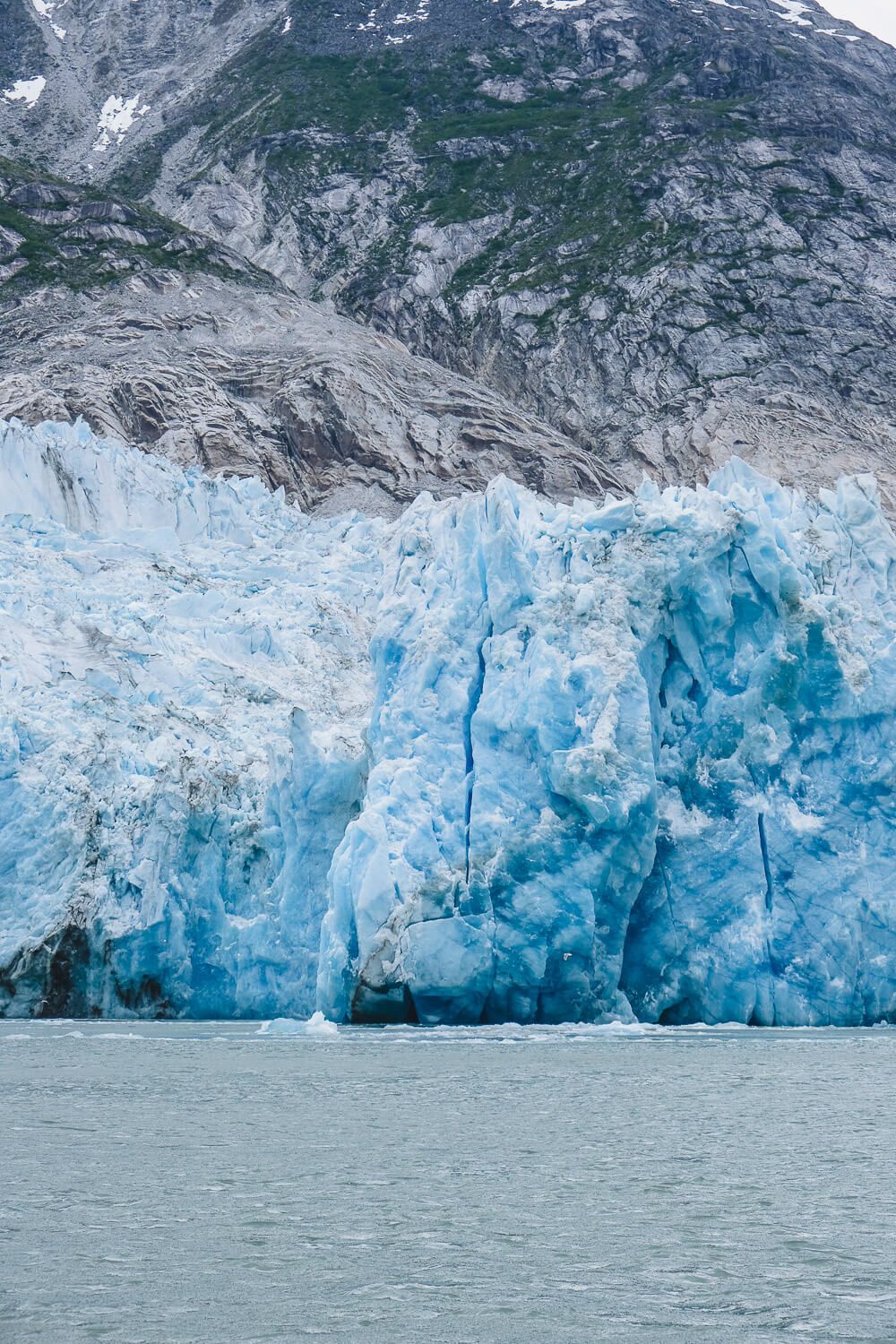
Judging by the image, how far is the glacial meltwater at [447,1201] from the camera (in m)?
4.95

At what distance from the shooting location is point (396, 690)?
59.7ft

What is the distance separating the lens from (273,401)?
133 feet

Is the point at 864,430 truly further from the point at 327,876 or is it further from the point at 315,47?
the point at 315,47

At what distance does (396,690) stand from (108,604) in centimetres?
783

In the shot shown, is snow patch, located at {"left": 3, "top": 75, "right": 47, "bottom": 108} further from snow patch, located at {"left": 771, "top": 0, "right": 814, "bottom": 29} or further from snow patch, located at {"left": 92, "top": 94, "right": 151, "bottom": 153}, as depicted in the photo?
snow patch, located at {"left": 771, "top": 0, "right": 814, "bottom": 29}

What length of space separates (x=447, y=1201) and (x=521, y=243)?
49.8 meters

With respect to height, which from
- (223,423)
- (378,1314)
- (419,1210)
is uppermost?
(378,1314)

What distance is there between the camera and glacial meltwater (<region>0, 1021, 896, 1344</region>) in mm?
4945

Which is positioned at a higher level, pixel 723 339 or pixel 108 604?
pixel 723 339

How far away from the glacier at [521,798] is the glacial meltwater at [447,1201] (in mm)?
3643

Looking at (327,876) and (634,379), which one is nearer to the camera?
(327,876)

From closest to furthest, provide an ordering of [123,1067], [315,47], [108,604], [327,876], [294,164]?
1. [123,1067]
2. [327,876]
3. [108,604]
4. [294,164]
5. [315,47]

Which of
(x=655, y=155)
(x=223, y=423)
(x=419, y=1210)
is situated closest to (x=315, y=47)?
(x=655, y=155)

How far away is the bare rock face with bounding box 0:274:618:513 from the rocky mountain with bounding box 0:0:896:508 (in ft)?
0.37
